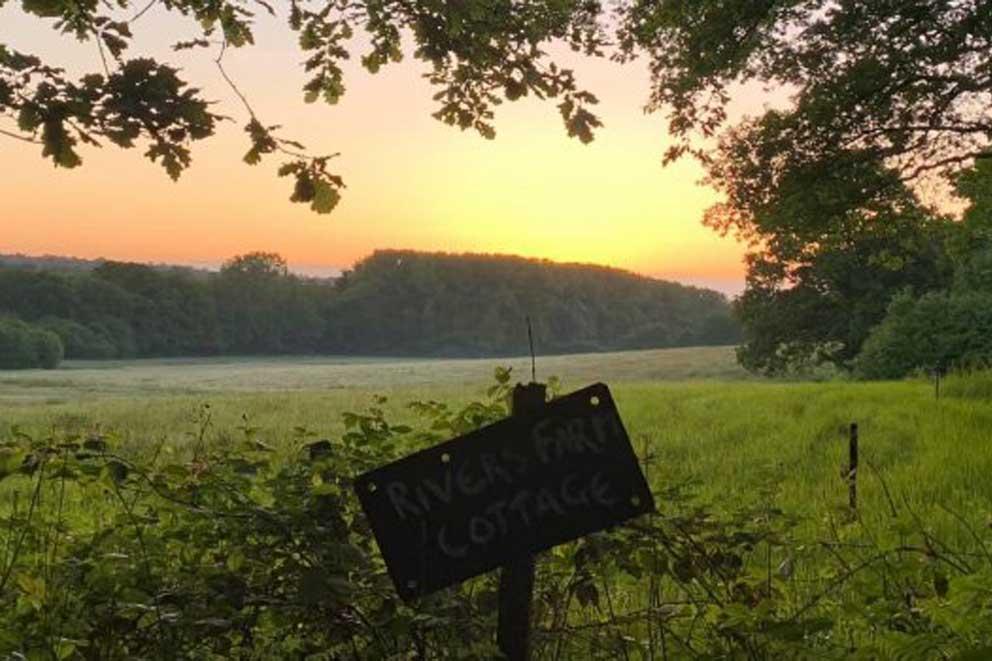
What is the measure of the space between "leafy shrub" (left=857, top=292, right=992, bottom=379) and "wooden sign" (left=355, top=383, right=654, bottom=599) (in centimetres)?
2706

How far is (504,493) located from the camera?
2438mm

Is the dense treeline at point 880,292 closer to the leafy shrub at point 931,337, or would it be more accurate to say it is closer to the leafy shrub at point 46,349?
the leafy shrub at point 931,337

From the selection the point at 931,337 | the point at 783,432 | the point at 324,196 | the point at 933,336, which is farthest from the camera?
the point at 931,337

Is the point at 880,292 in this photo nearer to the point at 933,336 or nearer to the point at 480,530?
the point at 933,336

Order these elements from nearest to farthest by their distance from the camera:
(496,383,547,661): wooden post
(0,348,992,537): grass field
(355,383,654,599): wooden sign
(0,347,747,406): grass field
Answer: (355,383,654,599): wooden sign, (496,383,547,661): wooden post, (0,348,992,537): grass field, (0,347,747,406): grass field

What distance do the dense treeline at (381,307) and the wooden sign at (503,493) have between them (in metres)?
95.3

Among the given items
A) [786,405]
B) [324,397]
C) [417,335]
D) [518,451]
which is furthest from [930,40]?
[417,335]

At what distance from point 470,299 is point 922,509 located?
103 metres

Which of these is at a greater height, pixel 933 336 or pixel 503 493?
pixel 933 336

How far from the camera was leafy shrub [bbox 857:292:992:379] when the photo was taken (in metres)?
28.2

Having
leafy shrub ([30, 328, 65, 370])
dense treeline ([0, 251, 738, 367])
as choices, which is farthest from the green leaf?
dense treeline ([0, 251, 738, 367])

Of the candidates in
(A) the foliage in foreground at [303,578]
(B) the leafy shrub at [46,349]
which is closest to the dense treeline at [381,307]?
(B) the leafy shrub at [46,349]

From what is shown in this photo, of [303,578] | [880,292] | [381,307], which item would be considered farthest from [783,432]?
[381,307]

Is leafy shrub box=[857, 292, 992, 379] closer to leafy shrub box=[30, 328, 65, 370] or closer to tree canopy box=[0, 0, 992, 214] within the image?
tree canopy box=[0, 0, 992, 214]
